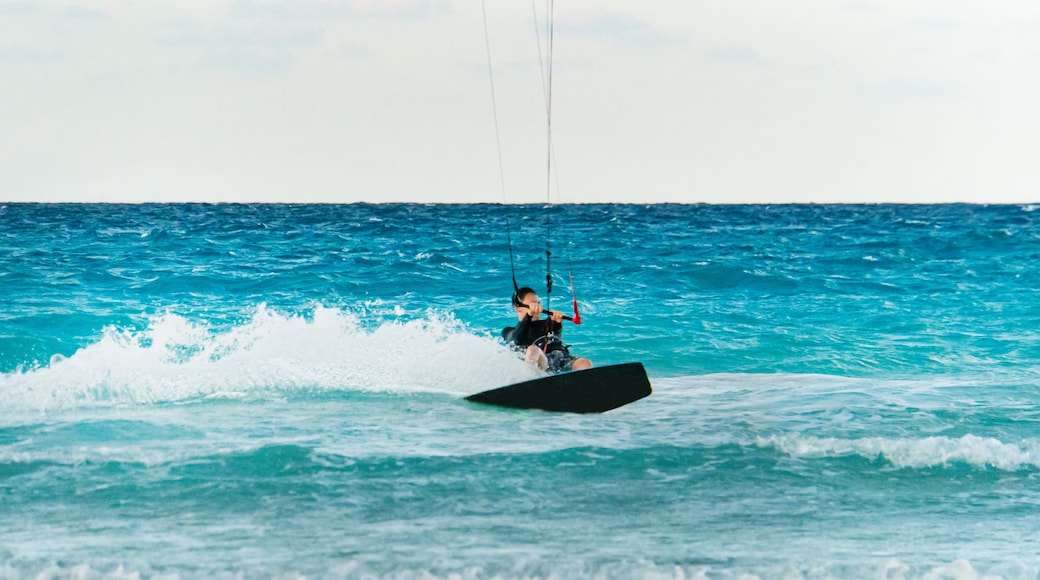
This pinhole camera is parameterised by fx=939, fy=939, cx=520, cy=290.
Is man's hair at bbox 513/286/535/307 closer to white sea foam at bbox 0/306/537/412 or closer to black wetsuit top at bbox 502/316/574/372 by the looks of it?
black wetsuit top at bbox 502/316/574/372

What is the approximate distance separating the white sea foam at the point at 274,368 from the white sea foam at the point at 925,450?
2.63 m

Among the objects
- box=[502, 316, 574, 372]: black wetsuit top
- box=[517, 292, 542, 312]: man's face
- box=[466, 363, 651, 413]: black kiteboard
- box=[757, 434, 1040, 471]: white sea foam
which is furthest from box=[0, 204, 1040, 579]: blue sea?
box=[517, 292, 542, 312]: man's face

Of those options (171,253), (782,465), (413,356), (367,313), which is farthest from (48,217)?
(782,465)

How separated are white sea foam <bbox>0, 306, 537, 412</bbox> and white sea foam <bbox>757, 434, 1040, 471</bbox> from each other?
8.61ft

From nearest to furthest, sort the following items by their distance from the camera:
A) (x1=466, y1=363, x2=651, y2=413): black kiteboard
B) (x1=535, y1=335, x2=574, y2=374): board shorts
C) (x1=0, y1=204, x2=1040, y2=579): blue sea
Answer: (x1=0, y1=204, x2=1040, y2=579): blue sea, (x1=466, y1=363, x2=651, y2=413): black kiteboard, (x1=535, y1=335, x2=574, y2=374): board shorts

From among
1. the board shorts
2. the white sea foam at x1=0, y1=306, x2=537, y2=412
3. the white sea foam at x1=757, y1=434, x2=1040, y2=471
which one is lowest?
the white sea foam at x1=757, y1=434, x2=1040, y2=471

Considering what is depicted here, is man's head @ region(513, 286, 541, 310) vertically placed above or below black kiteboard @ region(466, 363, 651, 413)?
above

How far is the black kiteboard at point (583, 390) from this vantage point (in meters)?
7.91

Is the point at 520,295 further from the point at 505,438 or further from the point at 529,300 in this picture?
the point at 505,438

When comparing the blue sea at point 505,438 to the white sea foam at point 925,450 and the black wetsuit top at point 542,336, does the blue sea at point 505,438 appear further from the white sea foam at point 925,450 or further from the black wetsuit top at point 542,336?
the black wetsuit top at point 542,336

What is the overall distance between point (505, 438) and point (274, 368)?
3914 millimetres

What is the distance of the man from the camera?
8500mm

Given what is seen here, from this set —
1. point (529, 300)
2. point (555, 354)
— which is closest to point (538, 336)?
point (555, 354)

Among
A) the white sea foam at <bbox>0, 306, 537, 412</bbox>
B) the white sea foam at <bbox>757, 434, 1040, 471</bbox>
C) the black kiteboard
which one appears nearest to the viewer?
the white sea foam at <bbox>757, 434, 1040, 471</bbox>
